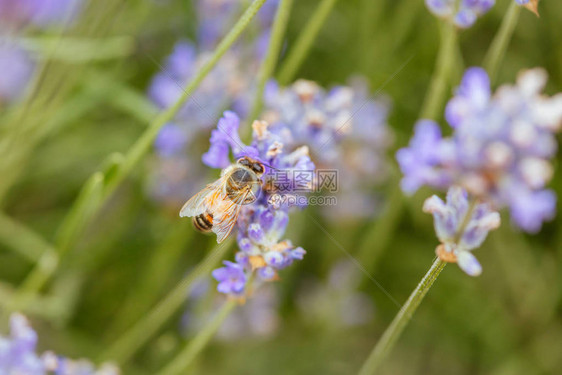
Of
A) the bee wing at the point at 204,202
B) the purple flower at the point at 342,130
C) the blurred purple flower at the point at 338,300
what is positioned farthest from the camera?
the blurred purple flower at the point at 338,300

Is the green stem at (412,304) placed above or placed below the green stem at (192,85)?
below

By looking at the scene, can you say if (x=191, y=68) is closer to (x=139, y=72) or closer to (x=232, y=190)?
(x=139, y=72)

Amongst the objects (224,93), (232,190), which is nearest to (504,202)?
(232,190)

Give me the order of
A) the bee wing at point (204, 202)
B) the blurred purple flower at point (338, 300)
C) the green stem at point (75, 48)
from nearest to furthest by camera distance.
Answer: the bee wing at point (204, 202)
the green stem at point (75, 48)
the blurred purple flower at point (338, 300)

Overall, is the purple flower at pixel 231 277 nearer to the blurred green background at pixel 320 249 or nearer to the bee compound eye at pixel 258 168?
the bee compound eye at pixel 258 168

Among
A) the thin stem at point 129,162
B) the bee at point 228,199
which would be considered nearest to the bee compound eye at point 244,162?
the bee at point 228,199

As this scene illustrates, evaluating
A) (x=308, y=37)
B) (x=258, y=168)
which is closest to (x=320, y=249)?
(x=308, y=37)

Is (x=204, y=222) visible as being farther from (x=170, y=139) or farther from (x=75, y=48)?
(x=75, y=48)

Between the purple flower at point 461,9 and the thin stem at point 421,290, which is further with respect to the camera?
the purple flower at point 461,9
